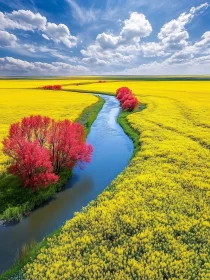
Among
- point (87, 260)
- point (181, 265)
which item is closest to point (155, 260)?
point (181, 265)

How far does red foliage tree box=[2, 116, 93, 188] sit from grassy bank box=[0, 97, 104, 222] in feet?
2.27

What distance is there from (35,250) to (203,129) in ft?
94.9

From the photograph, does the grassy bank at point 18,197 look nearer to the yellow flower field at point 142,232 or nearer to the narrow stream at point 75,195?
the narrow stream at point 75,195

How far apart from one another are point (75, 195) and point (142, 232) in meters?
7.86

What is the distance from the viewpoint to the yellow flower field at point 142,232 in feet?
37.7

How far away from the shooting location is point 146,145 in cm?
2889

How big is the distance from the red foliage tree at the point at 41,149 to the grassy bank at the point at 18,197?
2.27 ft

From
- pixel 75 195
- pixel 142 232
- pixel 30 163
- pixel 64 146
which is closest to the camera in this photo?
pixel 142 232

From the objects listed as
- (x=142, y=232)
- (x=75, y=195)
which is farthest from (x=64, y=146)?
(x=142, y=232)

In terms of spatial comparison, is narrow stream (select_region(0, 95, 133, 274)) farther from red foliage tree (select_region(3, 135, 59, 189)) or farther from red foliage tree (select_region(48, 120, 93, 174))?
red foliage tree (select_region(3, 135, 59, 189))

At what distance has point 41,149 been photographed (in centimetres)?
1947

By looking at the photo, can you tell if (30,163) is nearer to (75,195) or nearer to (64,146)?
(64,146)

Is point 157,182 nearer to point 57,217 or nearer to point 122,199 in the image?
point 122,199

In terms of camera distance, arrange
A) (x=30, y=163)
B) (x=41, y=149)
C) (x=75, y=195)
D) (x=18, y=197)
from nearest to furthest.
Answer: (x=30, y=163) → (x=18, y=197) → (x=41, y=149) → (x=75, y=195)
